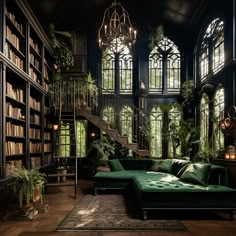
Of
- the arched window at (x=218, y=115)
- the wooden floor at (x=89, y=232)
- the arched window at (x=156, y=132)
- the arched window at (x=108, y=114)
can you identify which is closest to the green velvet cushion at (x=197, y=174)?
the wooden floor at (x=89, y=232)

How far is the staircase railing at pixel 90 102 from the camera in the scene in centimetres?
820

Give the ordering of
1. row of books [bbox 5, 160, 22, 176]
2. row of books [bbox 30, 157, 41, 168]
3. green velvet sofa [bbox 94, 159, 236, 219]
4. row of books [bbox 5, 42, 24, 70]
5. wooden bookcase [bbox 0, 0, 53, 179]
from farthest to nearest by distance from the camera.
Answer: row of books [bbox 30, 157, 41, 168] → row of books [bbox 5, 42, 24, 70] → row of books [bbox 5, 160, 22, 176] → wooden bookcase [bbox 0, 0, 53, 179] → green velvet sofa [bbox 94, 159, 236, 219]

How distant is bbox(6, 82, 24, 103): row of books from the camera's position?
5195 mm

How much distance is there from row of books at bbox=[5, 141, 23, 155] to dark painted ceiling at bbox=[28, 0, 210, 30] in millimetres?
4933

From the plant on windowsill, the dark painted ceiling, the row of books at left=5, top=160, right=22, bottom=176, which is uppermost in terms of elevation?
the dark painted ceiling

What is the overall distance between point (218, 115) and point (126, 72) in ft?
13.2

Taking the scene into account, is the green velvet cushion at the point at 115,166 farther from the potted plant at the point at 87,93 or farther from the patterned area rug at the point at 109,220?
the potted plant at the point at 87,93

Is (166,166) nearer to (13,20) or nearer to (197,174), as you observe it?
(197,174)

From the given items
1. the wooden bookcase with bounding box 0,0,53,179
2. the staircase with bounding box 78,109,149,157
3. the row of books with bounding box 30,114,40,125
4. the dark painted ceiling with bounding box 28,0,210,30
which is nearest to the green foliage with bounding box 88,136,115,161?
the staircase with bounding box 78,109,149,157

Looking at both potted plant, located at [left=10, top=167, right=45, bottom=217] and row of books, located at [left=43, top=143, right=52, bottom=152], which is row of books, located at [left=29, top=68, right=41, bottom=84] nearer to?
row of books, located at [left=43, top=143, right=52, bottom=152]

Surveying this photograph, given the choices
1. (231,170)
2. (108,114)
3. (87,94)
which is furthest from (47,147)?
(231,170)

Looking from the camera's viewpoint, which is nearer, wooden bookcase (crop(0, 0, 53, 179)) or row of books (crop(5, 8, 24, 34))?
wooden bookcase (crop(0, 0, 53, 179))

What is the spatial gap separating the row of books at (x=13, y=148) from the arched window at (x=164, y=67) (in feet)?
19.2

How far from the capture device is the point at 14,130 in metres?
5.44
